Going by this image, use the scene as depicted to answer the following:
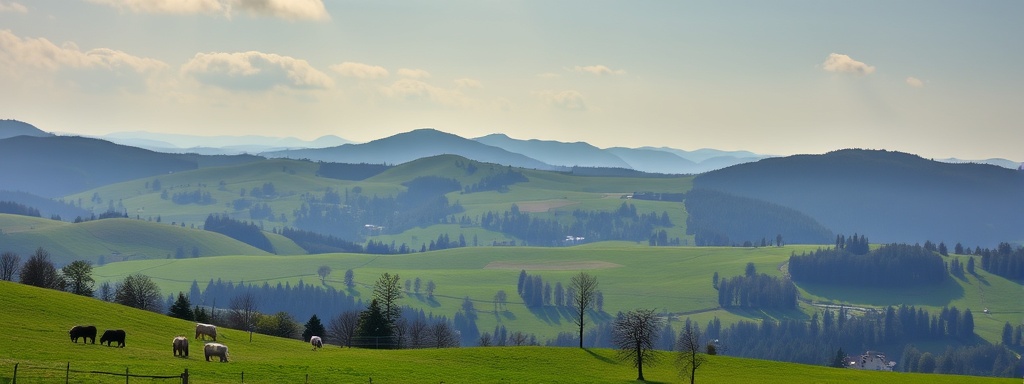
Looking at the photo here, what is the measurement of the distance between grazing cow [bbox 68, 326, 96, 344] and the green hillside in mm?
1280

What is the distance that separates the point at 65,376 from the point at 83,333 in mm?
19986

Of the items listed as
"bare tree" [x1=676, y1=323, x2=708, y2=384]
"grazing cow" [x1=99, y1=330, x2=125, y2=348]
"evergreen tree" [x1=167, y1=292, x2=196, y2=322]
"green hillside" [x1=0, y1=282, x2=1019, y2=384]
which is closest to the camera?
"green hillside" [x1=0, y1=282, x2=1019, y2=384]

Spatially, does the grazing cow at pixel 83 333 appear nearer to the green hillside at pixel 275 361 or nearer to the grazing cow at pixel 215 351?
the green hillside at pixel 275 361

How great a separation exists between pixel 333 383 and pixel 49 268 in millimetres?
96556

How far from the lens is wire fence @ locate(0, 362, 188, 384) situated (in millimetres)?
40500

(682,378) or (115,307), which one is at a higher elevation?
(115,307)

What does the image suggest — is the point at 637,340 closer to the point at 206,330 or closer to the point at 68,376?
the point at 206,330

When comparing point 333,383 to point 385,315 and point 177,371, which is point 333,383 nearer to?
point 177,371

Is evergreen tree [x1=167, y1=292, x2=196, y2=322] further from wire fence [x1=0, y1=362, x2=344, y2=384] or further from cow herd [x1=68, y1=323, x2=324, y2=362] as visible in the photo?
wire fence [x1=0, y1=362, x2=344, y2=384]

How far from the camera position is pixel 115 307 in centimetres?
8181

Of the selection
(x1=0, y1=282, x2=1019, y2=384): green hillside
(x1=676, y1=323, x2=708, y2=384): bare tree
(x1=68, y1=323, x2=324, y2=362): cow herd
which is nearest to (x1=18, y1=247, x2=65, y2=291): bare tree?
(x1=0, y1=282, x2=1019, y2=384): green hillside

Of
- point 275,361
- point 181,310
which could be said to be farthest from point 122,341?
point 181,310

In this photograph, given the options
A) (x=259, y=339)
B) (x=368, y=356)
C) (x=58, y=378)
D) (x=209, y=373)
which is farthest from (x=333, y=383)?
(x=259, y=339)

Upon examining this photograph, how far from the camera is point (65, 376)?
143 feet
